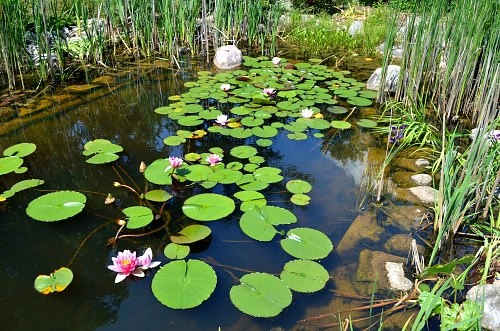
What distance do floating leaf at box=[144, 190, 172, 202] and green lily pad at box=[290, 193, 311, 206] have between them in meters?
0.77

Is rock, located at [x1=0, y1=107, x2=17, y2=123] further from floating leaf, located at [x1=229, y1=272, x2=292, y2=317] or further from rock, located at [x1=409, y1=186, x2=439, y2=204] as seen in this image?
rock, located at [x1=409, y1=186, x2=439, y2=204]

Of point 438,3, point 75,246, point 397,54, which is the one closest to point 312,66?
point 397,54

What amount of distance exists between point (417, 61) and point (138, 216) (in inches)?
110

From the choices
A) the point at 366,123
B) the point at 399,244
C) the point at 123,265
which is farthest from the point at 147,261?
the point at 366,123

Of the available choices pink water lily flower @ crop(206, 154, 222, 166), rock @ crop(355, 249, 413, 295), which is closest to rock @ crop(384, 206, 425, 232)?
rock @ crop(355, 249, 413, 295)

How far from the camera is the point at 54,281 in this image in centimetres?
186

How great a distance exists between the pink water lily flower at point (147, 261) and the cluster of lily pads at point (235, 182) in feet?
0.04

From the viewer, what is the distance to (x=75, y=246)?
2.13 m

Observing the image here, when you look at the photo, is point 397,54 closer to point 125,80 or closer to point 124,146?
point 125,80

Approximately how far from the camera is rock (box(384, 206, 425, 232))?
7.90 feet

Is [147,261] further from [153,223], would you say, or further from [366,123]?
[366,123]

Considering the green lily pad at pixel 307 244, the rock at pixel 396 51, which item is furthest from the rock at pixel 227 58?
the green lily pad at pixel 307 244

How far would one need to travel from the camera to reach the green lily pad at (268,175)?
268 centimetres

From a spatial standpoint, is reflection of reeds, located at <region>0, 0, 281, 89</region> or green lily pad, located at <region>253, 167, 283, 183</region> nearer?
green lily pad, located at <region>253, 167, 283, 183</region>
